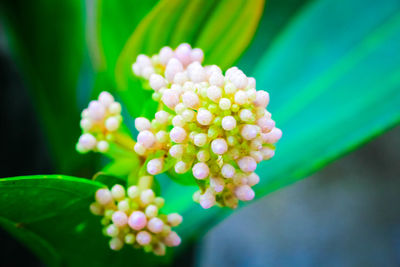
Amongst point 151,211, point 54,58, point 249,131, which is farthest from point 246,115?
point 54,58

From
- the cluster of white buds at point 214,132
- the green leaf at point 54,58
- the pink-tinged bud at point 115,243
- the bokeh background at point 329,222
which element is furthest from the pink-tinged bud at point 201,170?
the bokeh background at point 329,222

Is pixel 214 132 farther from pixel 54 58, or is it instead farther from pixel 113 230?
pixel 54 58

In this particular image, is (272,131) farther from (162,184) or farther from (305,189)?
(305,189)

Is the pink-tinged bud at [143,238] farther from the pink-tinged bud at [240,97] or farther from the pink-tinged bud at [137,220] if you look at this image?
the pink-tinged bud at [240,97]

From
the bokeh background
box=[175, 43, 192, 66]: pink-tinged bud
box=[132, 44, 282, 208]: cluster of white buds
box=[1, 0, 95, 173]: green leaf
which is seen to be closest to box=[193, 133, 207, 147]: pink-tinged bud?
box=[132, 44, 282, 208]: cluster of white buds

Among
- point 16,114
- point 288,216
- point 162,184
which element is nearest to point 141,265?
point 162,184

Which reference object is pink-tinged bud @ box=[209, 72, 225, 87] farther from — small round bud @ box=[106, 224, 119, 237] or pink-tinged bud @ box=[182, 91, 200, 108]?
small round bud @ box=[106, 224, 119, 237]
